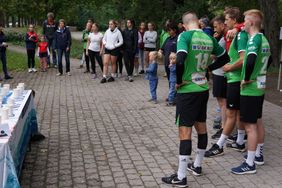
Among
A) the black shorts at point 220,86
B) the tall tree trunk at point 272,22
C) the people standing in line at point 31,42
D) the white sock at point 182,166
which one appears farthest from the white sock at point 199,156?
the tall tree trunk at point 272,22

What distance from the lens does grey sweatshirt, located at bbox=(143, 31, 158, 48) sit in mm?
15156

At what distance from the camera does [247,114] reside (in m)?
5.45

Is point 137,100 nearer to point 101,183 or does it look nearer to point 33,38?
point 101,183

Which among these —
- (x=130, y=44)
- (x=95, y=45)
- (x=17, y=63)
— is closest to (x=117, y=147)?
(x=130, y=44)

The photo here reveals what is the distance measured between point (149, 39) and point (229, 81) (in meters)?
9.32

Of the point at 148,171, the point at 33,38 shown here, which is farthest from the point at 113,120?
the point at 33,38

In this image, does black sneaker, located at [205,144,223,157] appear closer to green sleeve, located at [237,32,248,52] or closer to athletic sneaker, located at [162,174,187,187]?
athletic sneaker, located at [162,174,187,187]

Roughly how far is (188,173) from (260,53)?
68.9 inches

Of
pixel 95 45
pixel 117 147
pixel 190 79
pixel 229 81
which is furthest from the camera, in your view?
pixel 95 45

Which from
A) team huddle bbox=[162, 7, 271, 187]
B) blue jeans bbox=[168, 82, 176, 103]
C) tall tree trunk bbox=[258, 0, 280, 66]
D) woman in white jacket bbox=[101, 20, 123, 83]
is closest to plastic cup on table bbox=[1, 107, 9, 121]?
team huddle bbox=[162, 7, 271, 187]

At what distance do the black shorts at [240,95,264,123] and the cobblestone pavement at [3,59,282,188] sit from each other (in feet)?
2.42

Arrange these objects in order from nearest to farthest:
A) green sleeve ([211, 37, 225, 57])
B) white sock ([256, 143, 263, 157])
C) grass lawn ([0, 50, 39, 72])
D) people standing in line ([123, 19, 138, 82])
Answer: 1. green sleeve ([211, 37, 225, 57])
2. white sock ([256, 143, 263, 157])
3. people standing in line ([123, 19, 138, 82])
4. grass lawn ([0, 50, 39, 72])

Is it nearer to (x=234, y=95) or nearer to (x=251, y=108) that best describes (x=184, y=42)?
(x=251, y=108)

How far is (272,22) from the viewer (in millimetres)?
17031
